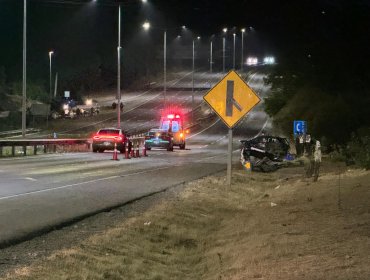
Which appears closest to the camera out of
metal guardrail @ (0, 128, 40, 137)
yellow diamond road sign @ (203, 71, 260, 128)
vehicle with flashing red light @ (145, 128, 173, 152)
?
yellow diamond road sign @ (203, 71, 260, 128)

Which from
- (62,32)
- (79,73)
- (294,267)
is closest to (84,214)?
(294,267)

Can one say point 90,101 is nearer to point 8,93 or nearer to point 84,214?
point 8,93

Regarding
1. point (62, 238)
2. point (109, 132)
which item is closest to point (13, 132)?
point (109, 132)

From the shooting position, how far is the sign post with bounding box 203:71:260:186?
16.1m

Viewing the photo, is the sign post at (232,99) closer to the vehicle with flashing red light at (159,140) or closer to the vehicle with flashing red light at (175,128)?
the vehicle with flashing red light at (159,140)

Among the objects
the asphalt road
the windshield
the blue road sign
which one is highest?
the blue road sign

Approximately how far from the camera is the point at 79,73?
142875 millimetres

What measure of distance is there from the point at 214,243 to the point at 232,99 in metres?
7.13

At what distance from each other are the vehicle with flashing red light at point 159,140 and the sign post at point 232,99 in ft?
83.9

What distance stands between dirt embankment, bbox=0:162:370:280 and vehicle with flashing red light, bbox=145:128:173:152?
1081 inches

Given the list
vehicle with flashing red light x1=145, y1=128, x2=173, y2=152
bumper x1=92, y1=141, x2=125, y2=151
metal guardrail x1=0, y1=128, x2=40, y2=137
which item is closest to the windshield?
bumper x1=92, y1=141, x2=125, y2=151

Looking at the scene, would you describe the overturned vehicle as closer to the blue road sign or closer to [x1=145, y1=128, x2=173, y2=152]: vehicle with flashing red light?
the blue road sign

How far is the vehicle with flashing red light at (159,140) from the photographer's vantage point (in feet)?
137

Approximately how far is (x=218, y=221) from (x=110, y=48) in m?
165
